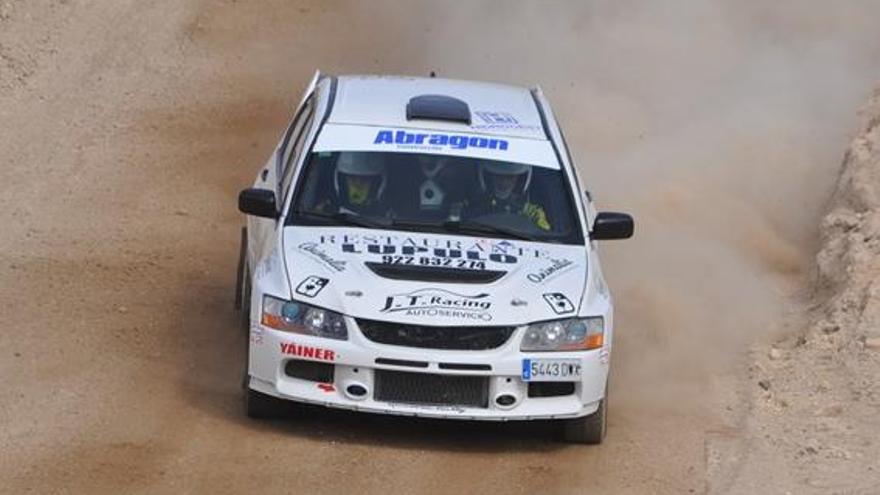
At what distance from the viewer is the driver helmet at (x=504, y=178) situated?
11.8 metres

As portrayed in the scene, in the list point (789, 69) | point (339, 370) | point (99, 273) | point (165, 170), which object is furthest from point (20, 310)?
point (789, 69)

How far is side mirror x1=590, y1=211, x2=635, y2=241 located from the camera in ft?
38.0

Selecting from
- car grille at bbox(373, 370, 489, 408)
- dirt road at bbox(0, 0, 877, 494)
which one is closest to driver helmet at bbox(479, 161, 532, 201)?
dirt road at bbox(0, 0, 877, 494)

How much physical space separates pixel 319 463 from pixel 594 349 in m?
1.55

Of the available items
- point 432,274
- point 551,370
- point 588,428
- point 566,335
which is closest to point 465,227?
point 432,274

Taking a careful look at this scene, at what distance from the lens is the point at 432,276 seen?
1085 centimetres

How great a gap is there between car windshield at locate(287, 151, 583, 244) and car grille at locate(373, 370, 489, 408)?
112 centimetres

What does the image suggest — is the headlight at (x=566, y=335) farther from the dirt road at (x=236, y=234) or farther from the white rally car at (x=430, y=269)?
the dirt road at (x=236, y=234)

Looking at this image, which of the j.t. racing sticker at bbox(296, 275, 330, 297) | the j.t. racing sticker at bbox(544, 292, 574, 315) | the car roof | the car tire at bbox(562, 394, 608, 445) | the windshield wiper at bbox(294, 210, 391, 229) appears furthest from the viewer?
the car roof

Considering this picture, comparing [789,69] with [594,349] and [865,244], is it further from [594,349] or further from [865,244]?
[594,349]

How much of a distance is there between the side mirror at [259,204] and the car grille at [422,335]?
3.89ft

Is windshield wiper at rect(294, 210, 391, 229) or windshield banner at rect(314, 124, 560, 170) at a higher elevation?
windshield banner at rect(314, 124, 560, 170)

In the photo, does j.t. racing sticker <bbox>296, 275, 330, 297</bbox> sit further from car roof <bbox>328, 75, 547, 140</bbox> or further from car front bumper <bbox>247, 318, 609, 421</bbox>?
car roof <bbox>328, 75, 547, 140</bbox>

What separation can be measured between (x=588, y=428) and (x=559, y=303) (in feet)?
2.27
